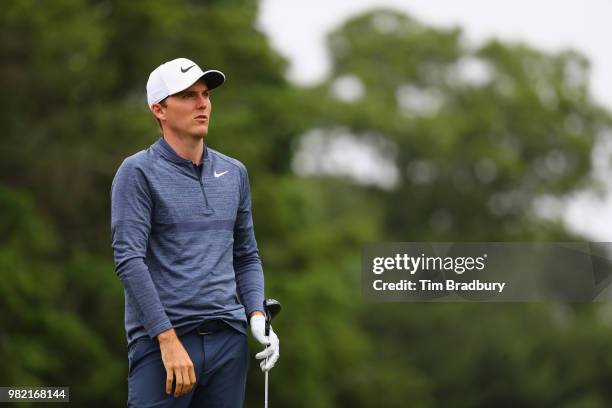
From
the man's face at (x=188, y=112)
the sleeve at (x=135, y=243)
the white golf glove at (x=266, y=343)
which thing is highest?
the man's face at (x=188, y=112)

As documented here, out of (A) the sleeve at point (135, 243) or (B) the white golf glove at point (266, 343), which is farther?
(B) the white golf glove at point (266, 343)

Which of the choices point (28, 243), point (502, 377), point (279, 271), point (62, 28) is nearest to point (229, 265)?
point (28, 243)

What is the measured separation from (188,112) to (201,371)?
876mm

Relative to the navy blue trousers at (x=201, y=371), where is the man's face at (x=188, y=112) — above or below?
above

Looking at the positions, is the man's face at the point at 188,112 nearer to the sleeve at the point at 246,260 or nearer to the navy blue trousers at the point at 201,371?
the sleeve at the point at 246,260

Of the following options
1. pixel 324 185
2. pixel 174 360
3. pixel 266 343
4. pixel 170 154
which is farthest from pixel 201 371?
pixel 324 185

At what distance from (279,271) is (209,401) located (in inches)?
774

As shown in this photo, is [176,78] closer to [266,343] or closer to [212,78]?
[212,78]

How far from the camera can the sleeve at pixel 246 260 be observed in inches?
178

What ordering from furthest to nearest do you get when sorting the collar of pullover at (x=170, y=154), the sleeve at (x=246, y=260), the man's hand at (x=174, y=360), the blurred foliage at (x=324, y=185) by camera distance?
1. the blurred foliage at (x=324, y=185)
2. the sleeve at (x=246, y=260)
3. the collar of pullover at (x=170, y=154)
4. the man's hand at (x=174, y=360)

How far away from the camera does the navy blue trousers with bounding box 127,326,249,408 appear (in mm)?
4180

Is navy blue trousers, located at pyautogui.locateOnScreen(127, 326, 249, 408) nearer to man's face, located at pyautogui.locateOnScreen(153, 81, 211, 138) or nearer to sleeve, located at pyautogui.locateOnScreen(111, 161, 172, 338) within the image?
sleeve, located at pyautogui.locateOnScreen(111, 161, 172, 338)

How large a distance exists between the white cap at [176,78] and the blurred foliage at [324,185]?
1338 cm

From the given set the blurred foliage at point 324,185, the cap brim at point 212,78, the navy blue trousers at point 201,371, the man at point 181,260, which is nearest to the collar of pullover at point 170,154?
the man at point 181,260
